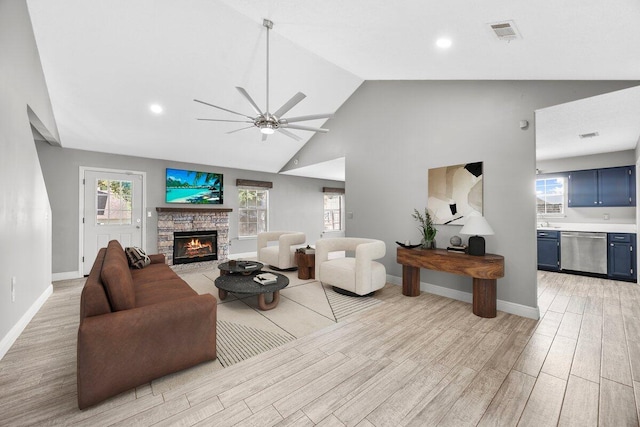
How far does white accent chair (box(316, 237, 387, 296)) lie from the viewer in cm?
345

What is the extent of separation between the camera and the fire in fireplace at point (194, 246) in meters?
5.81

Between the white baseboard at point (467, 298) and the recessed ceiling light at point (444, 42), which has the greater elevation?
the recessed ceiling light at point (444, 42)

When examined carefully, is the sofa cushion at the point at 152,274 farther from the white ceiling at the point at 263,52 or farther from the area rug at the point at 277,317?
the white ceiling at the point at 263,52

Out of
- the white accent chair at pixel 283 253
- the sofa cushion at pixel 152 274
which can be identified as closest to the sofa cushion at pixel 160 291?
the sofa cushion at pixel 152 274

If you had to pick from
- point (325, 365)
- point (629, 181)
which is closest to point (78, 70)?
point (325, 365)

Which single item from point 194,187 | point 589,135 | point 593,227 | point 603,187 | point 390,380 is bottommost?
point 390,380

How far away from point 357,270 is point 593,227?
15.2ft

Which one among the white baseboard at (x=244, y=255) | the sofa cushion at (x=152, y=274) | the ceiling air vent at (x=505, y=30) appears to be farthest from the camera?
the white baseboard at (x=244, y=255)

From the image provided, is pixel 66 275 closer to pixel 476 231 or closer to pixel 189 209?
pixel 189 209

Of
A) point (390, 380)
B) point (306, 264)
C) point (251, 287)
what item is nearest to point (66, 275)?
point (251, 287)

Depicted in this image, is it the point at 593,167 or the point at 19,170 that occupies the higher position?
the point at 593,167

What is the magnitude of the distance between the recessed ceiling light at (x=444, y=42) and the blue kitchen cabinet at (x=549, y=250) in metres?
4.55

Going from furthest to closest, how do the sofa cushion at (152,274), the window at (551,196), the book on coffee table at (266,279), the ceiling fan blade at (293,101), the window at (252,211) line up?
the window at (252,211) < the window at (551,196) < the book on coffee table at (266,279) < the sofa cushion at (152,274) < the ceiling fan blade at (293,101)

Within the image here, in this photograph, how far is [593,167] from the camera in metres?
4.90
